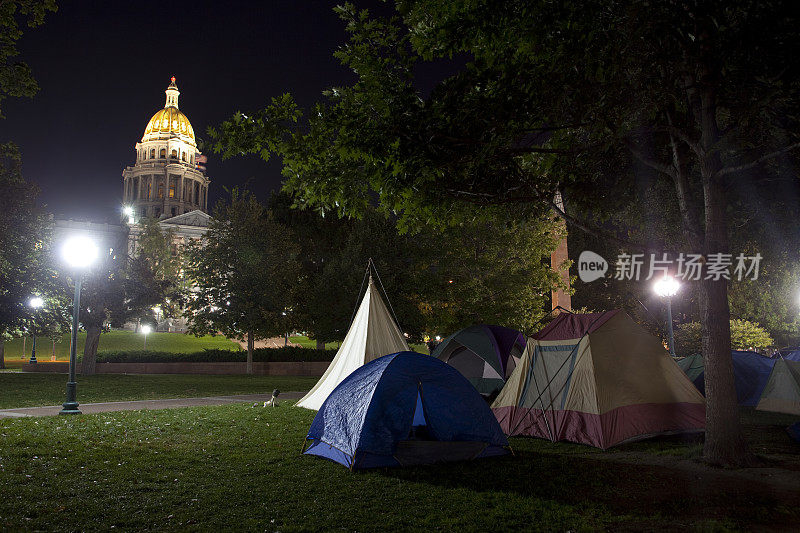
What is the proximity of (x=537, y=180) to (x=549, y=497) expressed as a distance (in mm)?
6025

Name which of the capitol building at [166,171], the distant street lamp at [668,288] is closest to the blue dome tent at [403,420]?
the distant street lamp at [668,288]

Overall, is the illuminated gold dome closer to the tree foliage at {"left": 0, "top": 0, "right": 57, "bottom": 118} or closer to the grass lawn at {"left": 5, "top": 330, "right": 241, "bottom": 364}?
the grass lawn at {"left": 5, "top": 330, "right": 241, "bottom": 364}

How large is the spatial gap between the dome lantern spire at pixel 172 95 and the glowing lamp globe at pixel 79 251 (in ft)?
469

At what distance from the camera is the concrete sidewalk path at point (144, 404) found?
47.1 ft

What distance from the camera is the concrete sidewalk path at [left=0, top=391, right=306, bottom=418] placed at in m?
14.4

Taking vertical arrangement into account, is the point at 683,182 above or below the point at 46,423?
above

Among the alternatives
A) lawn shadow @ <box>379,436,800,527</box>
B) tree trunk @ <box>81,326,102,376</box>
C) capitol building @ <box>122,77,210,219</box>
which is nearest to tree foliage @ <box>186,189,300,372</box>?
tree trunk @ <box>81,326,102,376</box>

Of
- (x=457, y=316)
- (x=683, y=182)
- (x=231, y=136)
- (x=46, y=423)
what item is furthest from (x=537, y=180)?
(x=457, y=316)

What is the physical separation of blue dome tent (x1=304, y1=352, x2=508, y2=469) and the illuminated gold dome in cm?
13975

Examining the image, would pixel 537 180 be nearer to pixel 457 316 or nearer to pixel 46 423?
pixel 46 423

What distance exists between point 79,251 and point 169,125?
136778 millimetres

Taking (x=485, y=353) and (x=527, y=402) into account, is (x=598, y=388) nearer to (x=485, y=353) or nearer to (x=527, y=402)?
(x=527, y=402)

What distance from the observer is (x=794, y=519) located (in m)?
6.06

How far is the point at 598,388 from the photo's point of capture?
10289 millimetres
